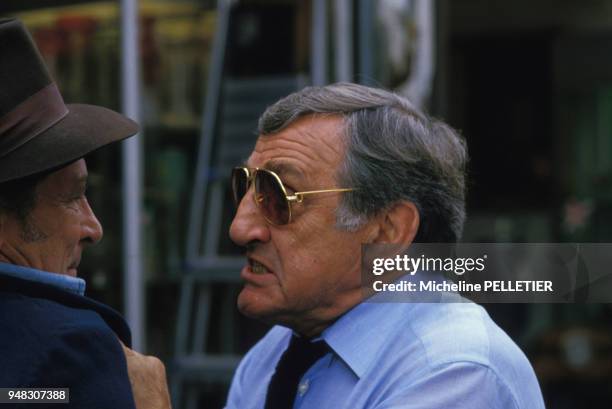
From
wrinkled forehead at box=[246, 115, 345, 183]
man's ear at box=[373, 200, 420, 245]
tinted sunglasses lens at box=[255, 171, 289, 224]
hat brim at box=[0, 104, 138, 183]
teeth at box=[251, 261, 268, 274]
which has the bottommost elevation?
teeth at box=[251, 261, 268, 274]

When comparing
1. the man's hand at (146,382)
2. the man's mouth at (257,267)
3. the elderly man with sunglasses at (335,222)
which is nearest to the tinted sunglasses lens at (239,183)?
the elderly man with sunglasses at (335,222)

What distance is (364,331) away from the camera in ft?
6.59

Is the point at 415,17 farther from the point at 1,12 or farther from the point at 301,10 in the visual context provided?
the point at 1,12

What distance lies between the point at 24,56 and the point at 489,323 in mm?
957

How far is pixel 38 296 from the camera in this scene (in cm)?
168

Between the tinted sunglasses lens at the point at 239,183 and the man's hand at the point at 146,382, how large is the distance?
1.69 ft

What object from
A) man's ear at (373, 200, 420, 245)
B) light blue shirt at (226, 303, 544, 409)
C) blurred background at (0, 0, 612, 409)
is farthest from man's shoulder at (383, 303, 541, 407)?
blurred background at (0, 0, 612, 409)

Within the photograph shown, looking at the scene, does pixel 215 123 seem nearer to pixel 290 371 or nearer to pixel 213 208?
pixel 213 208

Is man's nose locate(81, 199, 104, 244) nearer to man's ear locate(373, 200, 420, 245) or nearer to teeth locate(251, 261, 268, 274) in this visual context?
teeth locate(251, 261, 268, 274)

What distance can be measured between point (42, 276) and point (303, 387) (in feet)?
1.87

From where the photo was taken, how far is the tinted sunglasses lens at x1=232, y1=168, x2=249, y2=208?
2.17 m

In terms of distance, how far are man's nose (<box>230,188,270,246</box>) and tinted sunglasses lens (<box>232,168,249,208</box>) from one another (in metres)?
0.05

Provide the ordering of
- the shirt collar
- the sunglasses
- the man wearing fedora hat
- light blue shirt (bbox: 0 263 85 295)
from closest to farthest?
the man wearing fedora hat < light blue shirt (bbox: 0 263 85 295) < the shirt collar < the sunglasses

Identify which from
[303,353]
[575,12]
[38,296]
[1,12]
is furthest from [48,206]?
[575,12]
